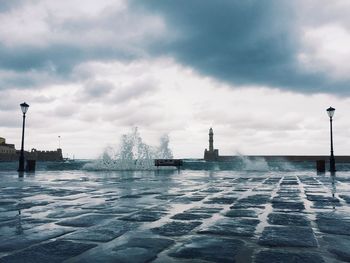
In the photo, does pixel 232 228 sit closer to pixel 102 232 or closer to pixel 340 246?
pixel 340 246

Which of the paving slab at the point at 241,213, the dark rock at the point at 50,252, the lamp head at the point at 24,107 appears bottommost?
the dark rock at the point at 50,252

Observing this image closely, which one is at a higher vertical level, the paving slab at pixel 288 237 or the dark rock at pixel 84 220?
the paving slab at pixel 288 237

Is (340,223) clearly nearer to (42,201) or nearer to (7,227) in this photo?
(7,227)

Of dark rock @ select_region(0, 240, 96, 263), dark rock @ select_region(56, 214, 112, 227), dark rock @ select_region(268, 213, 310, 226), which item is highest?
dark rock @ select_region(268, 213, 310, 226)

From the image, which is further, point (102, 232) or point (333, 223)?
point (333, 223)

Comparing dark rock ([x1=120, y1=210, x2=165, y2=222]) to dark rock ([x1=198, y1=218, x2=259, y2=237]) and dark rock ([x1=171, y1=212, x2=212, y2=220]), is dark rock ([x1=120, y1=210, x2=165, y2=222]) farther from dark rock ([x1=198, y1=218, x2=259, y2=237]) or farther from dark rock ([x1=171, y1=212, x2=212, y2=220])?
dark rock ([x1=198, y1=218, x2=259, y2=237])

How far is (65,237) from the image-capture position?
4.49 meters

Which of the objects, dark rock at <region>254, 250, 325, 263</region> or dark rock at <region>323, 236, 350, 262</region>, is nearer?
dark rock at <region>254, 250, 325, 263</region>

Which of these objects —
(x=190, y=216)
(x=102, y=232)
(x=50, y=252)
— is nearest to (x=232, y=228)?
(x=190, y=216)

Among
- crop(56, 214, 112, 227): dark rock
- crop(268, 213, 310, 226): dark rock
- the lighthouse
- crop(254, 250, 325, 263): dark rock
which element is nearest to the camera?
crop(254, 250, 325, 263): dark rock

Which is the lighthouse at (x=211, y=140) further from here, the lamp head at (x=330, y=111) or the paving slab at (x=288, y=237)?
the paving slab at (x=288, y=237)

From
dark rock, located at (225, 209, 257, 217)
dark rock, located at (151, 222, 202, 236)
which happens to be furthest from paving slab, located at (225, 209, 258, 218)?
dark rock, located at (151, 222, 202, 236)

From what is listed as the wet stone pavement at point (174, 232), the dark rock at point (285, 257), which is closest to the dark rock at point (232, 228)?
the wet stone pavement at point (174, 232)

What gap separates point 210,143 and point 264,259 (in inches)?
5768
